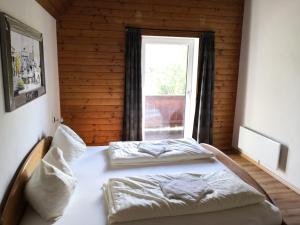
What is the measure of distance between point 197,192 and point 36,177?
1051mm

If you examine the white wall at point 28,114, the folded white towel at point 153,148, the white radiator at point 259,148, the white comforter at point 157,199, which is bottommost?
the white radiator at point 259,148

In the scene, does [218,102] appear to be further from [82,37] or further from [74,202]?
[74,202]

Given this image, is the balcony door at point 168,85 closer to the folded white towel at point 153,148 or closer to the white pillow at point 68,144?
the folded white towel at point 153,148

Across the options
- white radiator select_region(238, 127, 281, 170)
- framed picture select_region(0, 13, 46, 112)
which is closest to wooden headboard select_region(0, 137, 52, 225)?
framed picture select_region(0, 13, 46, 112)

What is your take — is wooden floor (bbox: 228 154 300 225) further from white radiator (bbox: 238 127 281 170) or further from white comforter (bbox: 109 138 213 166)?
white comforter (bbox: 109 138 213 166)

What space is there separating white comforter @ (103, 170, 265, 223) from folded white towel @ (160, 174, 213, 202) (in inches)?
1.2

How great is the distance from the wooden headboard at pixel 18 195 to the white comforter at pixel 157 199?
0.54 m

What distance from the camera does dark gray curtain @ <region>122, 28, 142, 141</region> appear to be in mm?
3584

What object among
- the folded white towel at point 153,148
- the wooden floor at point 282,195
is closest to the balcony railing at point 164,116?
the wooden floor at point 282,195

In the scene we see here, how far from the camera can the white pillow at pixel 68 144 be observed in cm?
229

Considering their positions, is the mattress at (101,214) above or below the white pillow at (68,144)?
below

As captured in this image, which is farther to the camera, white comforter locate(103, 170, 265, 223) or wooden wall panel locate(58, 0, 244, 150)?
wooden wall panel locate(58, 0, 244, 150)

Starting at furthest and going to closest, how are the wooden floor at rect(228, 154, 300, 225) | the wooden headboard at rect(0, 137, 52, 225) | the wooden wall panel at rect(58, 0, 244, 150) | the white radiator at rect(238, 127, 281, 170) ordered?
the wooden wall panel at rect(58, 0, 244, 150)
the white radiator at rect(238, 127, 281, 170)
the wooden floor at rect(228, 154, 300, 225)
the wooden headboard at rect(0, 137, 52, 225)

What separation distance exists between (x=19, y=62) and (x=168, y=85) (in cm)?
256
